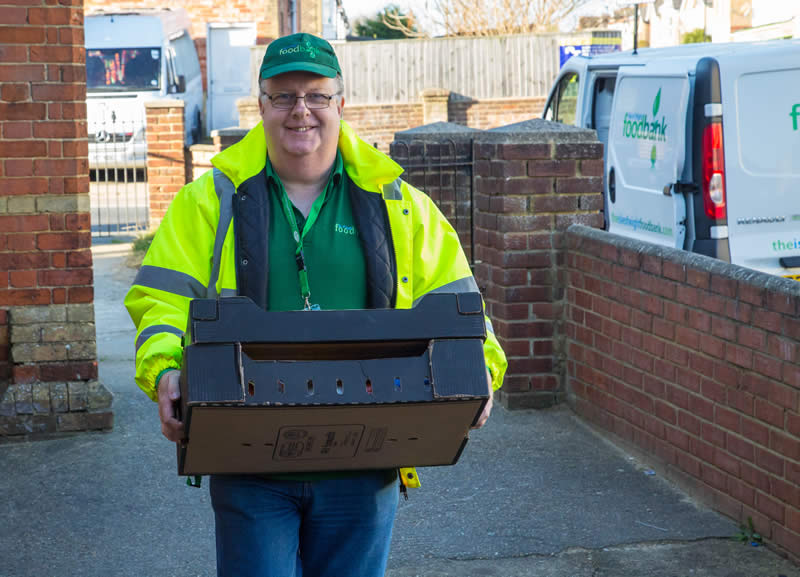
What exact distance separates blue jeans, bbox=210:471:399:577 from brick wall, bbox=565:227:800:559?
2.14 m

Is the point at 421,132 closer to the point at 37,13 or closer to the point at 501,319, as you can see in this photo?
the point at 501,319

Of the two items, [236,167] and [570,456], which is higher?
[236,167]

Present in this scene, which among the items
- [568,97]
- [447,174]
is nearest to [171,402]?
[447,174]

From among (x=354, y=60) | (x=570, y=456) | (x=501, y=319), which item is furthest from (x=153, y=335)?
(x=354, y=60)

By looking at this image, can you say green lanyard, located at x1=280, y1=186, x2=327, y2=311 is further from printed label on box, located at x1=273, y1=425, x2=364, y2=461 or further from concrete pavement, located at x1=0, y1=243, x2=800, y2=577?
concrete pavement, located at x1=0, y1=243, x2=800, y2=577

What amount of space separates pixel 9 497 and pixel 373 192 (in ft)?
10.00

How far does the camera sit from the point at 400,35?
4606 centimetres

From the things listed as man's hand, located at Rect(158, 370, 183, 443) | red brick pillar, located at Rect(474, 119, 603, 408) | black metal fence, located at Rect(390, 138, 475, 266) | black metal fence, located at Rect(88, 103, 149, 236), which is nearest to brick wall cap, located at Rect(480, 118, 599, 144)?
red brick pillar, located at Rect(474, 119, 603, 408)

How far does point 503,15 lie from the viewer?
3250 cm

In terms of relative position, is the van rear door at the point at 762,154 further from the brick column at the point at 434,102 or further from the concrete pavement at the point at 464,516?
the brick column at the point at 434,102

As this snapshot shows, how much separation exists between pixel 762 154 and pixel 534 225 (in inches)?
71.2

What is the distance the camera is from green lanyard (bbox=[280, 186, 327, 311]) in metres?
2.88

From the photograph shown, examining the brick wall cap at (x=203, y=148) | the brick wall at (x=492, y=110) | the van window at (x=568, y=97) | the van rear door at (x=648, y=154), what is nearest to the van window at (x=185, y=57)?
the brick wall at (x=492, y=110)

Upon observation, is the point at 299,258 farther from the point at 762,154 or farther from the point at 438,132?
the point at 762,154
